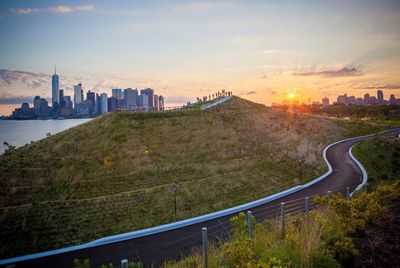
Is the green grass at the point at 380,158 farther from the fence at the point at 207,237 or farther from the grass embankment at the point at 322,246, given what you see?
the grass embankment at the point at 322,246

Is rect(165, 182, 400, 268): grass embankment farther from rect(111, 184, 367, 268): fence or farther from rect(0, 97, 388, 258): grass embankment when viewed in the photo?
rect(0, 97, 388, 258): grass embankment

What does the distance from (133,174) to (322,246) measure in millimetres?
18935

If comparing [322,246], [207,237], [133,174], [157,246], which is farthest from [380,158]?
[322,246]

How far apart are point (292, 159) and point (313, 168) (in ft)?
10.5

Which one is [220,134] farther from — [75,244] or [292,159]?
[75,244]

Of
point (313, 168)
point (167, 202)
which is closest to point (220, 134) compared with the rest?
point (313, 168)

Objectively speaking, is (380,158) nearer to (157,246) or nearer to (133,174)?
(133,174)

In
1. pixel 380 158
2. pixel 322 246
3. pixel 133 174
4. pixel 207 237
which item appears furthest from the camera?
pixel 380 158

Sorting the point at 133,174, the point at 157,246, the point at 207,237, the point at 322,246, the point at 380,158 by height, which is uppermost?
the point at 322,246

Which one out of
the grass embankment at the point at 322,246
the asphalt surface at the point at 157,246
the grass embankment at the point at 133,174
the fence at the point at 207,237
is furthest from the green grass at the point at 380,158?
the grass embankment at the point at 322,246

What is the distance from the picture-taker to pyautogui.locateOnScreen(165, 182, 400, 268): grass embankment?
5887 millimetres

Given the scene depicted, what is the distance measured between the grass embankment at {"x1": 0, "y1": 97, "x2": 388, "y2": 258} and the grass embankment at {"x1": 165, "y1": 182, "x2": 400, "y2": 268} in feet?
29.8

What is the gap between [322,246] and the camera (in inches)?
263

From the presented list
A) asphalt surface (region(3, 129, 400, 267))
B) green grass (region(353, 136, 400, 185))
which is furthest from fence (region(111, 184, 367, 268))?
green grass (region(353, 136, 400, 185))
